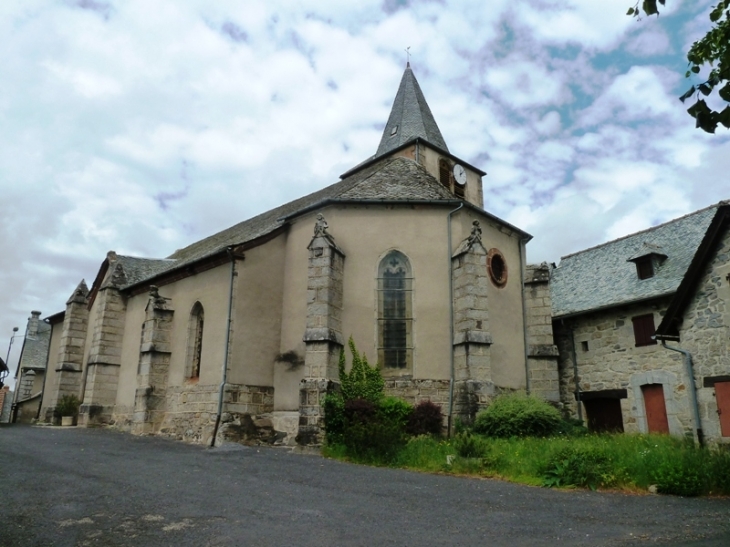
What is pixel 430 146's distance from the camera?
24.4 meters

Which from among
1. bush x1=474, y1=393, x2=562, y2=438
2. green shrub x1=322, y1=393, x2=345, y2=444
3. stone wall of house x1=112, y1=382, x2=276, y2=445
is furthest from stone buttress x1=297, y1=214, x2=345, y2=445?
bush x1=474, y1=393, x2=562, y2=438

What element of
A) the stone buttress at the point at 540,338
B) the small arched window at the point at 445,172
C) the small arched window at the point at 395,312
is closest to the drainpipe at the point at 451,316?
the small arched window at the point at 395,312

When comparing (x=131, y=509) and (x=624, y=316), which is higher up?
(x=624, y=316)

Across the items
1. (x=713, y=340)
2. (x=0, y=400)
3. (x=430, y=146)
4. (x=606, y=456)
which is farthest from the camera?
(x=0, y=400)

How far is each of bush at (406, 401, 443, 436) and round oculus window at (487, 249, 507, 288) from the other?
4790mm

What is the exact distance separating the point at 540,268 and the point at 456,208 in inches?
149

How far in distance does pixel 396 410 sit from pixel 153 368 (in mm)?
8653

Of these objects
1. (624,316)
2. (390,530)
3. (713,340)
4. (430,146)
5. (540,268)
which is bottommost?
(390,530)

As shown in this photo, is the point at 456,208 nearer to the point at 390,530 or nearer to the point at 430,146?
the point at 430,146

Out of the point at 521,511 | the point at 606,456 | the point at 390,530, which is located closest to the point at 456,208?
the point at 606,456

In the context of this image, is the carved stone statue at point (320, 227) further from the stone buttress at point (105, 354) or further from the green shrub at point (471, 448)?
the stone buttress at point (105, 354)

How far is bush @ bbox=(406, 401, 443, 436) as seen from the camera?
47.8ft

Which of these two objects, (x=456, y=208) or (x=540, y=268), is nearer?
(x=456, y=208)

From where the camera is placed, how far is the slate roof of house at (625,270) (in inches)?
709
